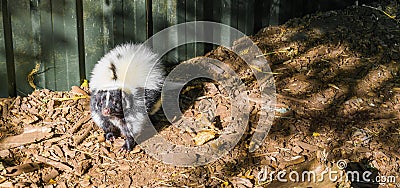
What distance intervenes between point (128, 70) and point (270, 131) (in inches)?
56.3

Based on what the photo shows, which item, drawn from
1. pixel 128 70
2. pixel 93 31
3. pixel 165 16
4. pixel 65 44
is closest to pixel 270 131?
pixel 128 70

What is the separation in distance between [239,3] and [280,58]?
891 mm

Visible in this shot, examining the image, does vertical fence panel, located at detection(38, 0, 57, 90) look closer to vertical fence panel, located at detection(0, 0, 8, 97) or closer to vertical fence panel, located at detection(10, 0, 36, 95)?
vertical fence panel, located at detection(10, 0, 36, 95)

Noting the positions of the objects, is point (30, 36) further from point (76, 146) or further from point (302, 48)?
point (302, 48)

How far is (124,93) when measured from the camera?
17.1 feet

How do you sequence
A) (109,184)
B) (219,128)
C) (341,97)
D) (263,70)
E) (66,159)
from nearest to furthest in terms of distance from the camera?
(109,184) → (66,159) → (219,128) → (341,97) → (263,70)

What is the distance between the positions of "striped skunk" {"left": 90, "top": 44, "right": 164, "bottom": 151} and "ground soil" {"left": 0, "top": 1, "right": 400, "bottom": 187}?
183mm

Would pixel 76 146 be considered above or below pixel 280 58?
below

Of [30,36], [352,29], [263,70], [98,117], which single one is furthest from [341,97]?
[30,36]

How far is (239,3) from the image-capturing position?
723 cm

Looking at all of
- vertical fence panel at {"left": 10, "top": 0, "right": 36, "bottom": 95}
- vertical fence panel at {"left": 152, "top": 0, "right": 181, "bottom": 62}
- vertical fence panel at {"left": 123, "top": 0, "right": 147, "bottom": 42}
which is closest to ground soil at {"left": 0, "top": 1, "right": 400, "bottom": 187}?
vertical fence panel at {"left": 10, "top": 0, "right": 36, "bottom": 95}

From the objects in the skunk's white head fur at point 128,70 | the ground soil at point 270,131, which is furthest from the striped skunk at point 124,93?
the ground soil at point 270,131

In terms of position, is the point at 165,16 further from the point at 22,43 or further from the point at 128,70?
the point at 22,43

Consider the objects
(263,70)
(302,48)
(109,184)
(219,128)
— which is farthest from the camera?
(302,48)
